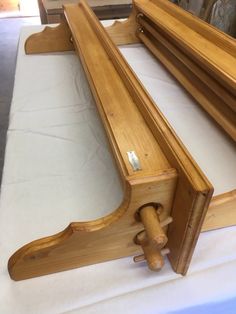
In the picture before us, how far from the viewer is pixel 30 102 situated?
3.09 ft

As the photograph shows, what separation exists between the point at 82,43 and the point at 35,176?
1.56 ft

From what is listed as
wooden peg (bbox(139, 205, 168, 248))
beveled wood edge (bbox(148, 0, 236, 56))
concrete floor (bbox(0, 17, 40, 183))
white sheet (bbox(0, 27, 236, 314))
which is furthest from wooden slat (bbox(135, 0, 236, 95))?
concrete floor (bbox(0, 17, 40, 183))

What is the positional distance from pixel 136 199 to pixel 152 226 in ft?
0.15

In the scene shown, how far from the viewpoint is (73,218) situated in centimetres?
58

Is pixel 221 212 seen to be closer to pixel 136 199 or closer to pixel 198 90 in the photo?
pixel 136 199

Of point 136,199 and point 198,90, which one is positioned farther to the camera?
point 198,90

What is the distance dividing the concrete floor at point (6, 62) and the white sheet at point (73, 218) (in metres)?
0.76

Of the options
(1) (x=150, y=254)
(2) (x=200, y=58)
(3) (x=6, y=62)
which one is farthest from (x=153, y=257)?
(3) (x=6, y=62)

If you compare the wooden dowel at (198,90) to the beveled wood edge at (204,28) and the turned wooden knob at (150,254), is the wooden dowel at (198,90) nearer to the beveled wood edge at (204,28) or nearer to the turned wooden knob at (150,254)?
the beveled wood edge at (204,28)

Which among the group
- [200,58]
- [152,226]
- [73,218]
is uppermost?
[200,58]

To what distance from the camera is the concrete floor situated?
5.82 feet

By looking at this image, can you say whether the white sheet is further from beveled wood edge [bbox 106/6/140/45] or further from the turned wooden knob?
beveled wood edge [bbox 106/6/140/45]

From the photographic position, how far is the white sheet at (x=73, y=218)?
47 cm

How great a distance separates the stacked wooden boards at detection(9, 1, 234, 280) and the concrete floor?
107 cm
